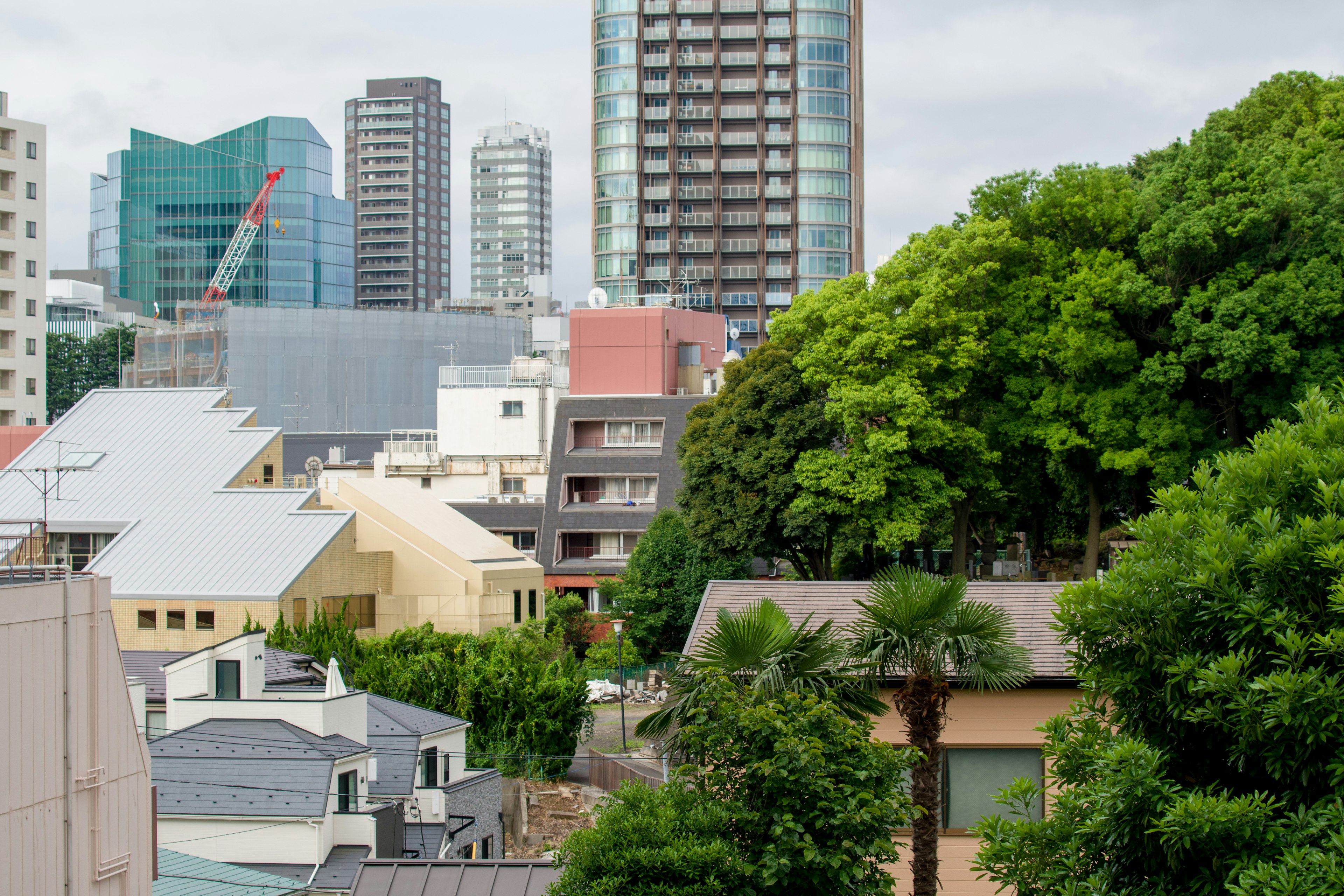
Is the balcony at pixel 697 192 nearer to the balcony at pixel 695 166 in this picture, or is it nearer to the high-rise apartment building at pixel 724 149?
the high-rise apartment building at pixel 724 149

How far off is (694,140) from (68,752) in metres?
105

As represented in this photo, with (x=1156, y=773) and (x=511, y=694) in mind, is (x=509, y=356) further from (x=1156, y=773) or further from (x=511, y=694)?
(x=1156, y=773)

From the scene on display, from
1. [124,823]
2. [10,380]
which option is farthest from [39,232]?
[124,823]

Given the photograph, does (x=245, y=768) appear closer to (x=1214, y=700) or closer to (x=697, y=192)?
(x=1214, y=700)

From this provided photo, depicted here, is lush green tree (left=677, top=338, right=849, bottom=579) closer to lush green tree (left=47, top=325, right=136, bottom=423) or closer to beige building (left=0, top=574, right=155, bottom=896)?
beige building (left=0, top=574, right=155, bottom=896)

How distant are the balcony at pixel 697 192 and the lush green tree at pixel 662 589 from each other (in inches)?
2313

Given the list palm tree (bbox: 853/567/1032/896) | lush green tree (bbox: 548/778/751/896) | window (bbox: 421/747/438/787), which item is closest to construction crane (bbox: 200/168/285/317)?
window (bbox: 421/747/438/787)

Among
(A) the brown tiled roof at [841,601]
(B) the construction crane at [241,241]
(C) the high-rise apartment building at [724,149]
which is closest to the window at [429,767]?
(A) the brown tiled roof at [841,601]

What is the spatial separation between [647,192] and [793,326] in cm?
6557

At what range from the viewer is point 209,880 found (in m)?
19.3

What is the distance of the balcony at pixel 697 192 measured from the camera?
114125 mm

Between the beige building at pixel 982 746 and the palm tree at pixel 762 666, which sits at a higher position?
the palm tree at pixel 762 666

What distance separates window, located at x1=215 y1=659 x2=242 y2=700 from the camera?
2744cm

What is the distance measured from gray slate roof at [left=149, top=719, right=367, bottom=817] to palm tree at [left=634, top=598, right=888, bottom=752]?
9929mm
